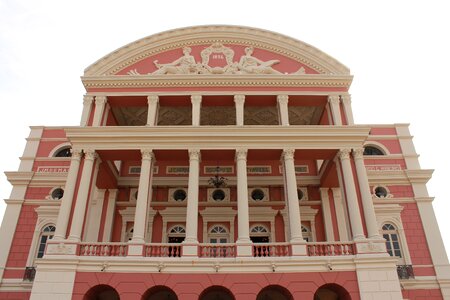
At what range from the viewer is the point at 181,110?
22500 millimetres

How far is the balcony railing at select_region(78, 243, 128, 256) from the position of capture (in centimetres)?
1605

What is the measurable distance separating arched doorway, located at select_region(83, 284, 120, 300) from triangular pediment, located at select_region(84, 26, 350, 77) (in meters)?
10.8

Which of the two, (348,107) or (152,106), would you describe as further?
(152,106)

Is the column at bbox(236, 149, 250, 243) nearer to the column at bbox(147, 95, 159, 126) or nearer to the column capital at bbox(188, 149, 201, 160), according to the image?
the column capital at bbox(188, 149, 201, 160)

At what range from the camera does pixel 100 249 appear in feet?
53.3

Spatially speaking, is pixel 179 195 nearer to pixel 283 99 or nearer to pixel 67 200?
pixel 67 200

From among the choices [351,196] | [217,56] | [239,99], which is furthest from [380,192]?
[217,56]

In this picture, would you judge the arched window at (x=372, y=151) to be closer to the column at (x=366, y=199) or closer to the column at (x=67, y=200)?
the column at (x=366, y=199)

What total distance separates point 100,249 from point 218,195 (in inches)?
289

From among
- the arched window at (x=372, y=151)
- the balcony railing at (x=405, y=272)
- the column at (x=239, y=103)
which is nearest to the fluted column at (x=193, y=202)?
the column at (x=239, y=103)

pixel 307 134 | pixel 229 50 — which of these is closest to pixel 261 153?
pixel 307 134

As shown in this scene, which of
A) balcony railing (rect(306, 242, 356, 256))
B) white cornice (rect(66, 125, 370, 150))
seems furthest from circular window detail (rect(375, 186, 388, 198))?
balcony railing (rect(306, 242, 356, 256))

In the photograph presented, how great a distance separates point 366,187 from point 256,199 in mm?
6418

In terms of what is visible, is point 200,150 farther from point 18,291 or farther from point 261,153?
point 18,291
